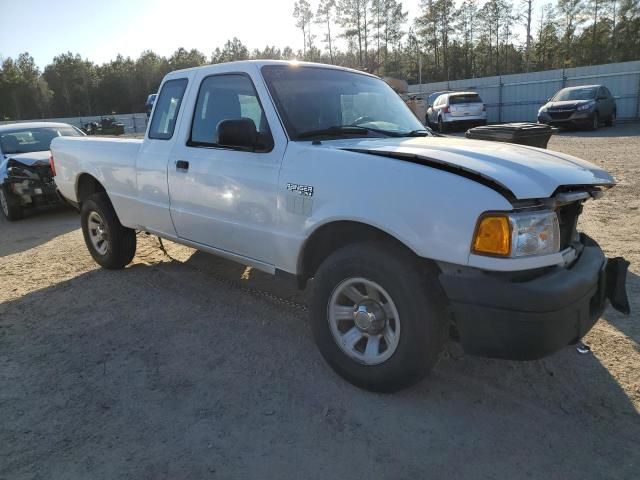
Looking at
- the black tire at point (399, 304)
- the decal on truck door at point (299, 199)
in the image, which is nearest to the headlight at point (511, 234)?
the black tire at point (399, 304)

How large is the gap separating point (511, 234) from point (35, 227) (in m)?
8.34

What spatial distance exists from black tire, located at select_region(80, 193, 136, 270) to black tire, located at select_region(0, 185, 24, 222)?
4111 millimetres

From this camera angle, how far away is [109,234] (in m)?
5.45

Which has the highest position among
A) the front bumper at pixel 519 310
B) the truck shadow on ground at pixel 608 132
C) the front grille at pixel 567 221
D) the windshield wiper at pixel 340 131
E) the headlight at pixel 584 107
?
the windshield wiper at pixel 340 131

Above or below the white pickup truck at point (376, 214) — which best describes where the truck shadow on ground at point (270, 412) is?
below

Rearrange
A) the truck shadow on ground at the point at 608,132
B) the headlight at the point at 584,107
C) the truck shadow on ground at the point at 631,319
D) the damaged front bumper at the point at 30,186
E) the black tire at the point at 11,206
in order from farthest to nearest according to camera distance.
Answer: the headlight at the point at 584,107, the truck shadow on ground at the point at 608,132, the black tire at the point at 11,206, the damaged front bumper at the point at 30,186, the truck shadow on ground at the point at 631,319

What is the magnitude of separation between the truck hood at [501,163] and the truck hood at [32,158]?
24.2ft

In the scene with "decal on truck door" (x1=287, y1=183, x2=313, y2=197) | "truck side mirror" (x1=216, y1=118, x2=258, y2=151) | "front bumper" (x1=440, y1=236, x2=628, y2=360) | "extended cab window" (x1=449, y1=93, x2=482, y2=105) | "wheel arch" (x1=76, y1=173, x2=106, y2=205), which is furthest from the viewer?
"extended cab window" (x1=449, y1=93, x2=482, y2=105)

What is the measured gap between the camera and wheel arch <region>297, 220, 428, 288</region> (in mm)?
2970

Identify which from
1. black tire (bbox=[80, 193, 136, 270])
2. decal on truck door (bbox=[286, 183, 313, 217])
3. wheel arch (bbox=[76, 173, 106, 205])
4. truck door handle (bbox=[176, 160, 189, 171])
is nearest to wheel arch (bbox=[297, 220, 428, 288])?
decal on truck door (bbox=[286, 183, 313, 217])

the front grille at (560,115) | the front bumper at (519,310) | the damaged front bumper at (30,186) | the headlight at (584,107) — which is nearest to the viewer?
the front bumper at (519,310)

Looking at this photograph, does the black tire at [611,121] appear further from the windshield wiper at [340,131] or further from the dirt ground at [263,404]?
the windshield wiper at [340,131]

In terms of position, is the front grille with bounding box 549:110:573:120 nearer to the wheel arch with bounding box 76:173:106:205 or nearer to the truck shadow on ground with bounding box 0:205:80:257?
the truck shadow on ground with bounding box 0:205:80:257

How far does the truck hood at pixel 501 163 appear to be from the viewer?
2.54m
